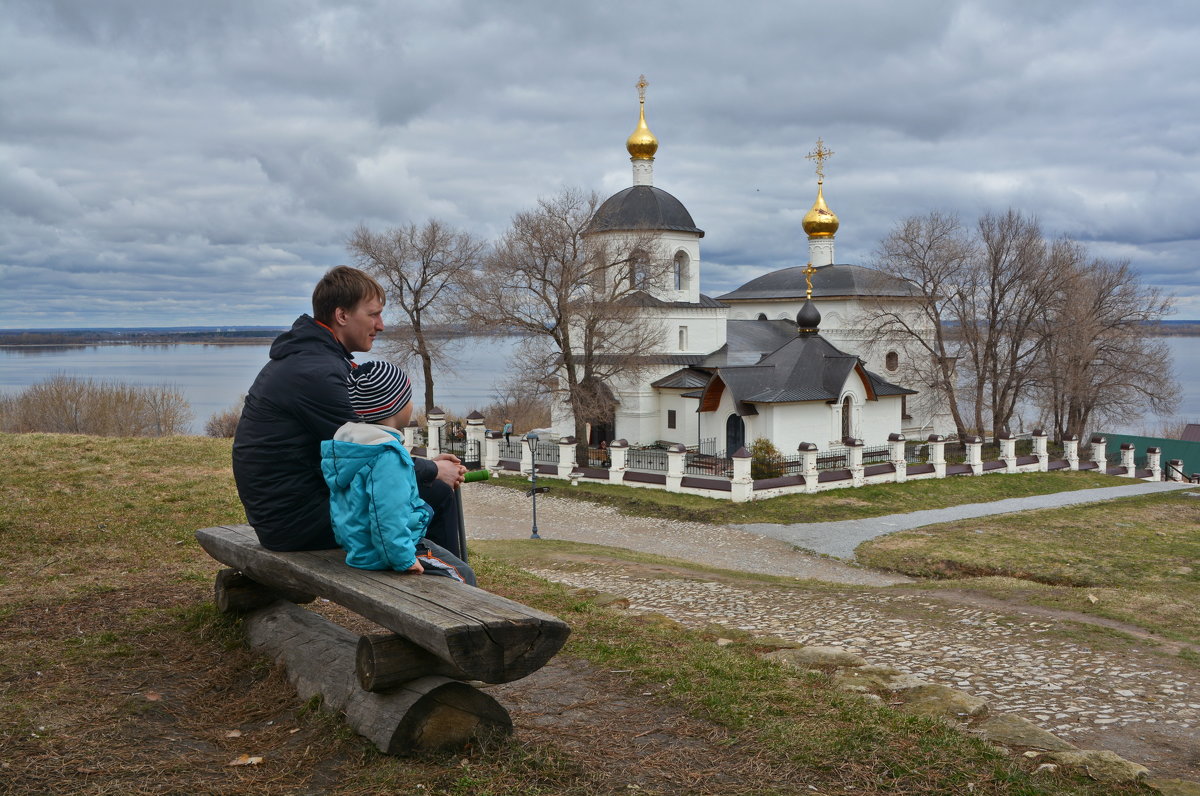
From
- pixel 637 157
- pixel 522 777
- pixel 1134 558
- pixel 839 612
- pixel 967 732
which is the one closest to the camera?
pixel 522 777

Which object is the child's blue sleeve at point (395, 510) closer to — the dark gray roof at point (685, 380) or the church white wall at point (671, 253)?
the church white wall at point (671, 253)

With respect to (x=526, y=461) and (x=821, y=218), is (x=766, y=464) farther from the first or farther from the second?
(x=821, y=218)

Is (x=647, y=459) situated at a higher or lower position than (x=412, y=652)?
lower

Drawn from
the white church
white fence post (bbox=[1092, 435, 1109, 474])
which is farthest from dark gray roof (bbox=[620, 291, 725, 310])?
white fence post (bbox=[1092, 435, 1109, 474])

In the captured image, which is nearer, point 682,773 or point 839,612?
point 682,773

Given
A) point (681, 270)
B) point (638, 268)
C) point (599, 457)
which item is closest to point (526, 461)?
point (599, 457)

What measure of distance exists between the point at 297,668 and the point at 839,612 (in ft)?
16.9

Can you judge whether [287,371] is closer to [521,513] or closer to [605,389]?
[521,513]

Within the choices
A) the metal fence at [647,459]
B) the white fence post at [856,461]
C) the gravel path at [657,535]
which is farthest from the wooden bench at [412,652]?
the metal fence at [647,459]

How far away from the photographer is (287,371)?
12.6 ft

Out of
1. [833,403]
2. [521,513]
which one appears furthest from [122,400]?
[833,403]

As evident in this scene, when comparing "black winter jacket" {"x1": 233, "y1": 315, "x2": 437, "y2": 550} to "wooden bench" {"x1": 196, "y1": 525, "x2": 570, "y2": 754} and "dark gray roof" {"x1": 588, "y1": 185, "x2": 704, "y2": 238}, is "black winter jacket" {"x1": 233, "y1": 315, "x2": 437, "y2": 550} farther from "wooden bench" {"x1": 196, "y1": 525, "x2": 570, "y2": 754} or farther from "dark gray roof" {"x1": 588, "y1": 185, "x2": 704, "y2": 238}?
"dark gray roof" {"x1": 588, "y1": 185, "x2": 704, "y2": 238}

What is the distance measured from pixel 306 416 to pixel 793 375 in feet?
79.0

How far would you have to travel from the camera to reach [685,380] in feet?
95.9
